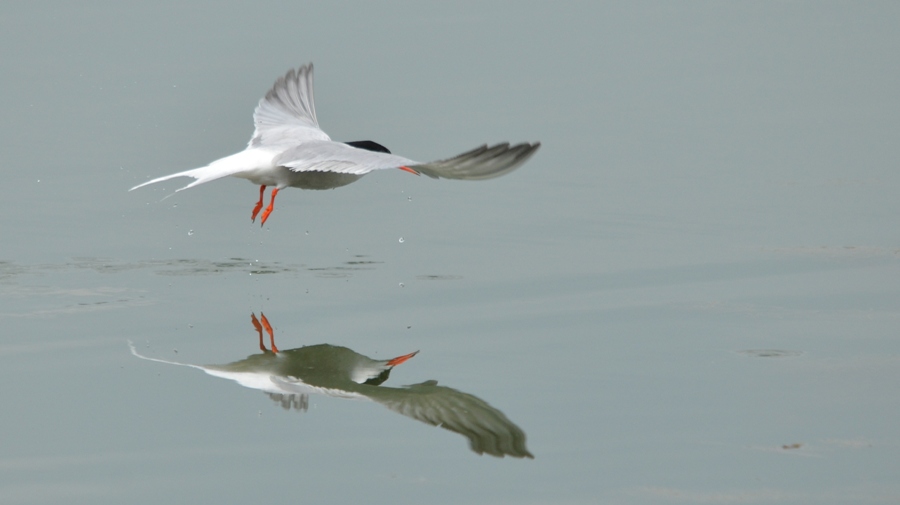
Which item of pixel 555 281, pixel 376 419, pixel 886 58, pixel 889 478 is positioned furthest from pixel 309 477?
pixel 886 58

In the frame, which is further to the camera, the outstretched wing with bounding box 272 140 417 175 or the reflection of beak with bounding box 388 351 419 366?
the outstretched wing with bounding box 272 140 417 175

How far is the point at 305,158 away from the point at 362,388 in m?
1.38

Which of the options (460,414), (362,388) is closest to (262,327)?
A: (362,388)

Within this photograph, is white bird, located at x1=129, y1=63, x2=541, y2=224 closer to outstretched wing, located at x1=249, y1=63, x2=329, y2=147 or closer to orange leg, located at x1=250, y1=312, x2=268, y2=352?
outstretched wing, located at x1=249, y1=63, x2=329, y2=147

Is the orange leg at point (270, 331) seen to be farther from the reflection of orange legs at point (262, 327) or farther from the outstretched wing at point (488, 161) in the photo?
the outstretched wing at point (488, 161)

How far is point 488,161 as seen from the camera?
4.45m

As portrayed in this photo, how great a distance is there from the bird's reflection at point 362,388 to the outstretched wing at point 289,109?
164 cm

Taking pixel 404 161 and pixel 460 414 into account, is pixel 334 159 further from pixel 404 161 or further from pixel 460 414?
pixel 460 414

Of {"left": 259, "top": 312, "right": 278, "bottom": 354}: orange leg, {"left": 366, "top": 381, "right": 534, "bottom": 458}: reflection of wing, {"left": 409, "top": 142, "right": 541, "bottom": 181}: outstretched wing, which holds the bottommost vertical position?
{"left": 366, "top": 381, "right": 534, "bottom": 458}: reflection of wing

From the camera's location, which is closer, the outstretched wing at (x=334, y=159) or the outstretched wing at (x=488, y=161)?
the outstretched wing at (x=488, y=161)

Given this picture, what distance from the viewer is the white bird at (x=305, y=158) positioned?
446 centimetres

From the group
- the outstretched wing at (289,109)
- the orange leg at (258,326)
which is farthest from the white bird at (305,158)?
the orange leg at (258,326)

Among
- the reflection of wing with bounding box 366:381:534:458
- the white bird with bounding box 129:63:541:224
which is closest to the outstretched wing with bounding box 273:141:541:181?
the white bird with bounding box 129:63:541:224

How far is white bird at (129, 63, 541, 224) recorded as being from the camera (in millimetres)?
4461
